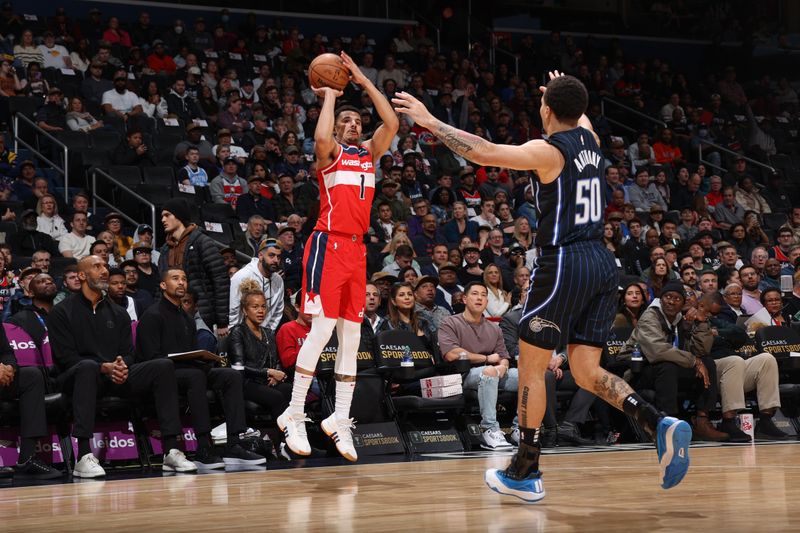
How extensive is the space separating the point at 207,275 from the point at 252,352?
2.33 ft

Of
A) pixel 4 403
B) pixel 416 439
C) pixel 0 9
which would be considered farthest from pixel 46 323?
pixel 0 9

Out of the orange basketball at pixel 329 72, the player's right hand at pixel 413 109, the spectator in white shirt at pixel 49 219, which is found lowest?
the player's right hand at pixel 413 109

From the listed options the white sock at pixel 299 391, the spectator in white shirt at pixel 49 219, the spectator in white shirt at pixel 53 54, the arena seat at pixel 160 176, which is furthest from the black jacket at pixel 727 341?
the spectator in white shirt at pixel 53 54

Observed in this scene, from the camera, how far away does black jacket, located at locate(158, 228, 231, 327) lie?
27.8 feet

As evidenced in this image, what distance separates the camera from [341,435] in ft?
22.6

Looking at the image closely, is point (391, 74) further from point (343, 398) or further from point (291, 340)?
point (343, 398)

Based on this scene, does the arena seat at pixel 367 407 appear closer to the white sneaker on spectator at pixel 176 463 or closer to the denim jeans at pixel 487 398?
the denim jeans at pixel 487 398

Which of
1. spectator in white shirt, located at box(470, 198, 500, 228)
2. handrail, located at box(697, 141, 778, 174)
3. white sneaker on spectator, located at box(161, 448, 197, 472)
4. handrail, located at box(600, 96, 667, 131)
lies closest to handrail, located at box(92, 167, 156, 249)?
spectator in white shirt, located at box(470, 198, 500, 228)

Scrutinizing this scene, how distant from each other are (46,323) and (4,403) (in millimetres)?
659

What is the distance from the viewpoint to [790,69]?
2259 centimetres

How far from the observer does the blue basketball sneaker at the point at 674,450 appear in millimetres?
4746

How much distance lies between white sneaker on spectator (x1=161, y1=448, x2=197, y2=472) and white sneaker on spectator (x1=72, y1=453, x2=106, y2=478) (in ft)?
1.45

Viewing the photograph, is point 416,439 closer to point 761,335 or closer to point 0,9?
point 761,335

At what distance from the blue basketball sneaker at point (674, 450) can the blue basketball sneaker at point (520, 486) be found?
58cm
